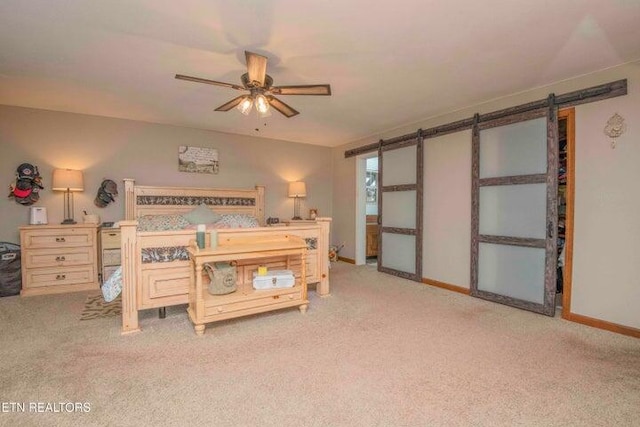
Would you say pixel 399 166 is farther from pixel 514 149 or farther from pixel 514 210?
pixel 514 210

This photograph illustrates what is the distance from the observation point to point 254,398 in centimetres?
180

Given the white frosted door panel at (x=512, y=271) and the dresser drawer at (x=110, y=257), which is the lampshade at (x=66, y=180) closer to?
the dresser drawer at (x=110, y=257)

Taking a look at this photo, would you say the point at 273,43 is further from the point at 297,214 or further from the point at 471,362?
the point at 297,214

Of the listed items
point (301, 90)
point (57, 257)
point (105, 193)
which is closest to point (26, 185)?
point (105, 193)

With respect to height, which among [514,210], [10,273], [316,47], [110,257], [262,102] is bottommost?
[10,273]

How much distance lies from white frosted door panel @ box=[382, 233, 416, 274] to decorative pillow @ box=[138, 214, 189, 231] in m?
3.14

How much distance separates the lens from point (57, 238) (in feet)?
12.9

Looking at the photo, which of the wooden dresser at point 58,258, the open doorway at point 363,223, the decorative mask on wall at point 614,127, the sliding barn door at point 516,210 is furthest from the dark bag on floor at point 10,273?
the decorative mask on wall at point 614,127

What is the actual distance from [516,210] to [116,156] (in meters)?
5.47

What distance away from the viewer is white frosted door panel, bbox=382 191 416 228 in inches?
186

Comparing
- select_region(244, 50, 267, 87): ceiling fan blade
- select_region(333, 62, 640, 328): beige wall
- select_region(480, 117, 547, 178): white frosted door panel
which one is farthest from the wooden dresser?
select_region(333, 62, 640, 328): beige wall

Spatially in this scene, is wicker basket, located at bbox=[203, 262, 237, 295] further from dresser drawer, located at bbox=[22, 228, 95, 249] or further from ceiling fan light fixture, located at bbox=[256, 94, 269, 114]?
dresser drawer, located at bbox=[22, 228, 95, 249]

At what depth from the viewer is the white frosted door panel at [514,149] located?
3.25 metres

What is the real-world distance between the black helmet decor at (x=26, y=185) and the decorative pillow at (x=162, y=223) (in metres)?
1.37
